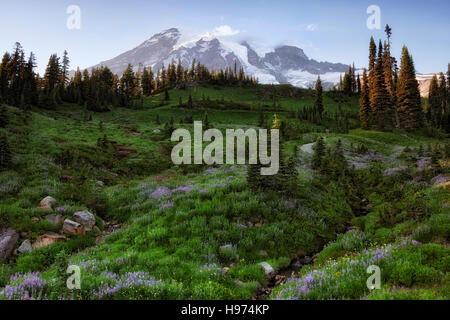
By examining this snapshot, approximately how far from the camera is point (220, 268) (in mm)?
7156

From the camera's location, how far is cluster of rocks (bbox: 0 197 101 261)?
796 centimetres

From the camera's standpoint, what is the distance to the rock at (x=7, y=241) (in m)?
7.63

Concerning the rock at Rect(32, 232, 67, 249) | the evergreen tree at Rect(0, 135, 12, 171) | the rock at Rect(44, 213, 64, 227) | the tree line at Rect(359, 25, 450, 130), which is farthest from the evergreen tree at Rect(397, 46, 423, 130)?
the evergreen tree at Rect(0, 135, 12, 171)

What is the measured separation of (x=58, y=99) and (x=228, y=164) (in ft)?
255

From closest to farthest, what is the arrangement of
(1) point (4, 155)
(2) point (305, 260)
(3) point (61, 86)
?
(2) point (305, 260)
(1) point (4, 155)
(3) point (61, 86)

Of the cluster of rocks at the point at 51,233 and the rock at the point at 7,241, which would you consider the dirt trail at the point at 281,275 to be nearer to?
the cluster of rocks at the point at 51,233

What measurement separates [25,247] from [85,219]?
2.43 meters

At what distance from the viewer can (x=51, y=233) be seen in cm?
914

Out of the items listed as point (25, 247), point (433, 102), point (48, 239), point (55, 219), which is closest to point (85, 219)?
point (55, 219)

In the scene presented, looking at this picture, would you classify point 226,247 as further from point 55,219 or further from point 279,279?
point 55,219

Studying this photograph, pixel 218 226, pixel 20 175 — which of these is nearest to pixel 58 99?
pixel 20 175

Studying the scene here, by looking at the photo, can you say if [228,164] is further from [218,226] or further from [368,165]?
[368,165]

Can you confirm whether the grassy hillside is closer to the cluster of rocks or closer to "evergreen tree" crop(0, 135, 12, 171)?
the cluster of rocks

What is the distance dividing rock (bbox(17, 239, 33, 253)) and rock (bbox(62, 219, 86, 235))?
1339 millimetres
